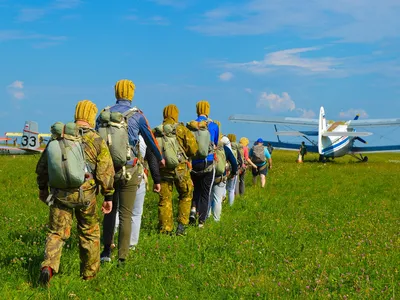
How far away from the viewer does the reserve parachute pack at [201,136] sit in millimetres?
9875

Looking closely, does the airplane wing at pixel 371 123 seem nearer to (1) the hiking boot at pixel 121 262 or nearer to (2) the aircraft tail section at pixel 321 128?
(2) the aircraft tail section at pixel 321 128

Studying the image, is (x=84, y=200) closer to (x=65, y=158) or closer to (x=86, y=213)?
(x=86, y=213)

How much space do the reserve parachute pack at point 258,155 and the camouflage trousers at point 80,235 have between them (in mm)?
13251

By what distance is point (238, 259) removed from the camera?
7.69 meters

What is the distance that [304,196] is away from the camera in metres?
17.2

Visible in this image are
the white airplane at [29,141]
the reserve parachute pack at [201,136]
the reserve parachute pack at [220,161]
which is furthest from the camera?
the white airplane at [29,141]

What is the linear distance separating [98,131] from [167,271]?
199 centimetres

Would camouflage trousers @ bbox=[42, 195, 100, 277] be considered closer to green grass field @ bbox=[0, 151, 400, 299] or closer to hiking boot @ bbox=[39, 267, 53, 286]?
hiking boot @ bbox=[39, 267, 53, 286]

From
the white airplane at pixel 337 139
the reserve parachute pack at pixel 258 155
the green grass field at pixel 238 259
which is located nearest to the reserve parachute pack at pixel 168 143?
the green grass field at pixel 238 259

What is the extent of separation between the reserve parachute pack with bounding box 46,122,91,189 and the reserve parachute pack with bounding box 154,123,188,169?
325cm

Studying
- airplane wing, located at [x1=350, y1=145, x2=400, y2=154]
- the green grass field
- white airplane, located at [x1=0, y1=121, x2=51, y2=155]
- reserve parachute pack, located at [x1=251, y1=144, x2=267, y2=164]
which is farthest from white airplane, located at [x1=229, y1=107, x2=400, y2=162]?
the green grass field

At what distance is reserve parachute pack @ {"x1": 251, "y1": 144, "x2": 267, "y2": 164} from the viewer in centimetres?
1923

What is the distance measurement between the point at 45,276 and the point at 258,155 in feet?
45.8

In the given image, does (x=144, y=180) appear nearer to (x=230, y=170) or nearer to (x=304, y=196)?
(x=230, y=170)
